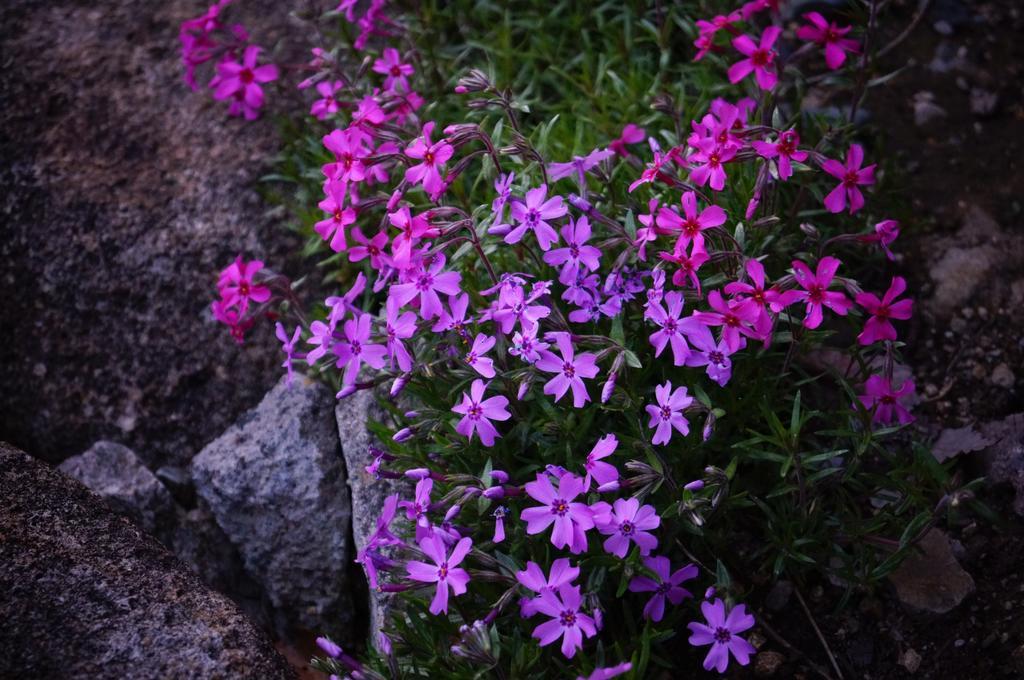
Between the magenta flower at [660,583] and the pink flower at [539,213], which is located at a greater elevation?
the pink flower at [539,213]

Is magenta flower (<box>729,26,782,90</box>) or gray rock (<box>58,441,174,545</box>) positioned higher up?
magenta flower (<box>729,26,782,90</box>)

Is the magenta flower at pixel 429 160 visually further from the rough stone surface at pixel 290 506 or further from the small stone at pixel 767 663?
the small stone at pixel 767 663

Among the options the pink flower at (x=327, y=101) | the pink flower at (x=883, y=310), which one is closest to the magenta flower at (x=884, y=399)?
the pink flower at (x=883, y=310)

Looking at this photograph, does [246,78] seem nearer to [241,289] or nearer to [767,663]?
[241,289]

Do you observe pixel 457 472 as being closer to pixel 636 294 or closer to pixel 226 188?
pixel 636 294

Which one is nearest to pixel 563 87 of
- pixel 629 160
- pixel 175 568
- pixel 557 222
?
pixel 629 160

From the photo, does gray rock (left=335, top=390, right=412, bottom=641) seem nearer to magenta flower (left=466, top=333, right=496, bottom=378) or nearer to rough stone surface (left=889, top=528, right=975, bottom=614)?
magenta flower (left=466, top=333, right=496, bottom=378)

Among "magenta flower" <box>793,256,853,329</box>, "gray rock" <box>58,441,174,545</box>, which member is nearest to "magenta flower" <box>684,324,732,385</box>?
"magenta flower" <box>793,256,853,329</box>
